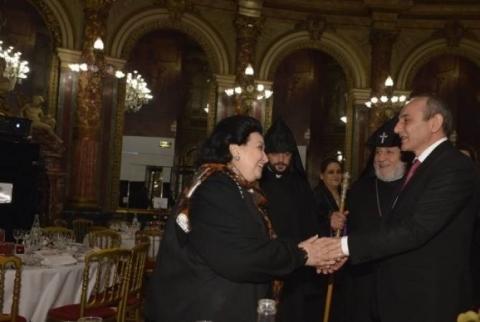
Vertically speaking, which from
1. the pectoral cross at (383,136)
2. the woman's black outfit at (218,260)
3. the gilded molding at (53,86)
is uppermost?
the gilded molding at (53,86)

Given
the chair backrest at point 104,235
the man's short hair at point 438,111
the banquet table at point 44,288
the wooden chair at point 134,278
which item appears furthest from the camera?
the chair backrest at point 104,235

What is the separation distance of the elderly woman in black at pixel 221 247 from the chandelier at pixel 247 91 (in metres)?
11.3

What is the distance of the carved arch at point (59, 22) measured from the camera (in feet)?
42.5

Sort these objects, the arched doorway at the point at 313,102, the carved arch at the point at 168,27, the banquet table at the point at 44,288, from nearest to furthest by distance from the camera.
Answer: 1. the banquet table at the point at 44,288
2. the carved arch at the point at 168,27
3. the arched doorway at the point at 313,102

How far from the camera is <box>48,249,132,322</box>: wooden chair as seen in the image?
494 centimetres

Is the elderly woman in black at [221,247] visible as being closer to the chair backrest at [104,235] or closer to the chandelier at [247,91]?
the chair backrest at [104,235]

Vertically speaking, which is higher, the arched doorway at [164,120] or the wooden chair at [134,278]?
the arched doorway at [164,120]

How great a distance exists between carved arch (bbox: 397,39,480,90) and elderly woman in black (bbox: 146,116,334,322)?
13.8 metres

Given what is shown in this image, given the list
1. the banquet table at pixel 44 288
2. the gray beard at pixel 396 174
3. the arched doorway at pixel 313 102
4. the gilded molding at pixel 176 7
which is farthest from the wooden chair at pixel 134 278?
the arched doorway at pixel 313 102

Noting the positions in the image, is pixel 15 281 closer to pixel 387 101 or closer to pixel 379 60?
pixel 387 101

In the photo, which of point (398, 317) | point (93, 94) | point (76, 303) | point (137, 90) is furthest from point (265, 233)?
point (137, 90)

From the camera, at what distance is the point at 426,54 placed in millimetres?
15977

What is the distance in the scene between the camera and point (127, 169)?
19016 millimetres

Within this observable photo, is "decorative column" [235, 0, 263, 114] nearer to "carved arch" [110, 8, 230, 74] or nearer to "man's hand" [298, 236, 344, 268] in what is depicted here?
"carved arch" [110, 8, 230, 74]
